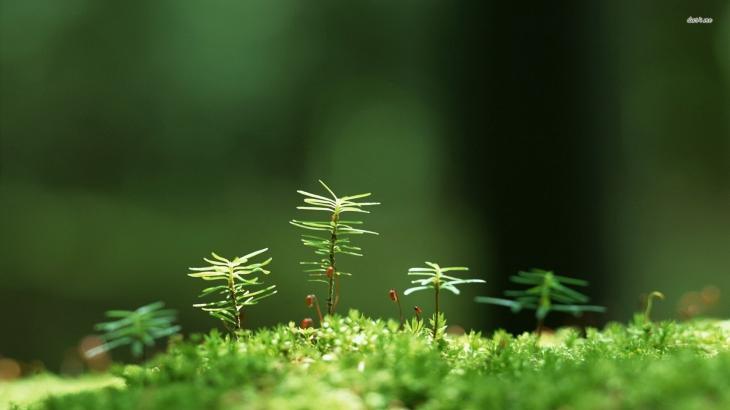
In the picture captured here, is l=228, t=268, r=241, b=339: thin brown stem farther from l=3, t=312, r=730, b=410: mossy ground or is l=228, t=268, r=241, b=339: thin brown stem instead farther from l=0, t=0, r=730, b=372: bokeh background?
l=0, t=0, r=730, b=372: bokeh background

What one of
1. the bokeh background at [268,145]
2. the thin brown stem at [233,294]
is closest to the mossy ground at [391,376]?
the thin brown stem at [233,294]

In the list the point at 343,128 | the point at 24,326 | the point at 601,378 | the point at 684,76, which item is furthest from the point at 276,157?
the point at 601,378

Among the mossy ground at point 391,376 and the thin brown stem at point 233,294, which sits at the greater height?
the thin brown stem at point 233,294

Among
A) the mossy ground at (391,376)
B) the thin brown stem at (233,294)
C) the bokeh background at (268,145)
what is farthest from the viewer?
the bokeh background at (268,145)

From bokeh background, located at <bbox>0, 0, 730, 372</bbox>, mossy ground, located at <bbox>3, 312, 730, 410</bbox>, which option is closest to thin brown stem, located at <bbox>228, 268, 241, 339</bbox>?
mossy ground, located at <bbox>3, 312, 730, 410</bbox>

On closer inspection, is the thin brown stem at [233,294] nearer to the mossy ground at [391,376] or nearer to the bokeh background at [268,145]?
the mossy ground at [391,376]

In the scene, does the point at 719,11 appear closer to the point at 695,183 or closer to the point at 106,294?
the point at 695,183
